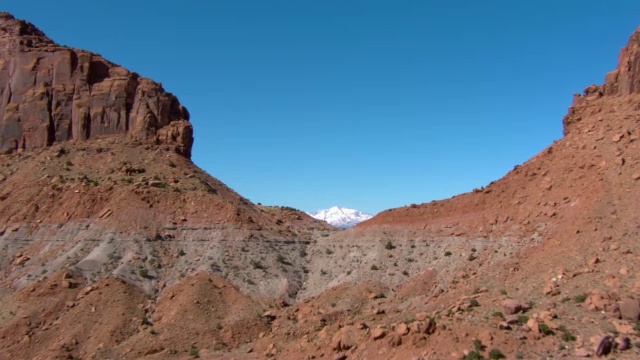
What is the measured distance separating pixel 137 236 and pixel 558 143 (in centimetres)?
3378

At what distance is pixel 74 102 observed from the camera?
182 feet

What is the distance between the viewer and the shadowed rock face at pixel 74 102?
180ft

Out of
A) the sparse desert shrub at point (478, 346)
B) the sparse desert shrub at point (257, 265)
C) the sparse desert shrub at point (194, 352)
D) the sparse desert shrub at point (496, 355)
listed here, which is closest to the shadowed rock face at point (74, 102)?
the sparse desert shrub at point (257, 265)

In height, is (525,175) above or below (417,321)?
above

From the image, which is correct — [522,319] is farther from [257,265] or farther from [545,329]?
[257,265]

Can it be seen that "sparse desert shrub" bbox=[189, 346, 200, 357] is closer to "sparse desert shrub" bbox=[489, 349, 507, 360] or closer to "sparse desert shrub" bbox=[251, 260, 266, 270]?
"sparse desert shrub" bbox=[251, 260, 266, 270]

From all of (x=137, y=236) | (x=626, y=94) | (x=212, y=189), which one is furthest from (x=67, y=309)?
(x=626, y=94)

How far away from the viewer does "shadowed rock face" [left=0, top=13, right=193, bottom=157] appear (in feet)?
180

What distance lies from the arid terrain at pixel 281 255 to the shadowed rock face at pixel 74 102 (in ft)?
0.69

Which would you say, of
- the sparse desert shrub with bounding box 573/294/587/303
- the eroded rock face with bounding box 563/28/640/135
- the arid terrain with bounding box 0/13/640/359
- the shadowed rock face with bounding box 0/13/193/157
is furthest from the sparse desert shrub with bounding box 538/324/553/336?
the shadowed rock face with bounding box 0/13/193/157

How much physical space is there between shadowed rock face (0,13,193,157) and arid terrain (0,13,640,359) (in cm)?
21

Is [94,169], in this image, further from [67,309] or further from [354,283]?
[354,283]

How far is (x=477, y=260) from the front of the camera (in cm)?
3503

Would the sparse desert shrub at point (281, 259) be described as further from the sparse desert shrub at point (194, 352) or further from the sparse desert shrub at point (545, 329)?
Result: the sparse desert shrub at point (545, 329)
